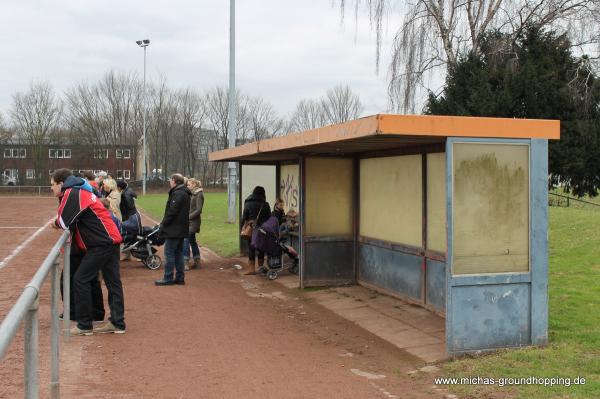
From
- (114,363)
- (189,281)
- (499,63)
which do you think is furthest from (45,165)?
(114,363)

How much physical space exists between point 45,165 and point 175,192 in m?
57.9

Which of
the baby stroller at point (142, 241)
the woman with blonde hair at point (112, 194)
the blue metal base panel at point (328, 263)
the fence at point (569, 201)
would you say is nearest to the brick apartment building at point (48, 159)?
the fence at point (569, 201)

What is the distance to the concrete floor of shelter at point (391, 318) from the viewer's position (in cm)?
652

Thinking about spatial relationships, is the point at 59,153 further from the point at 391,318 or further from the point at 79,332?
the point at 391,318


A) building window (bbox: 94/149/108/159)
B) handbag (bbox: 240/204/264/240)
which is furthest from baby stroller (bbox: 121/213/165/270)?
building window (bbox: 94/149/108/159)

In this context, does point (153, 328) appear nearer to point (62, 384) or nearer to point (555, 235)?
point (62, 384)

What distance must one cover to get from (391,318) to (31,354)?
18.8 feet

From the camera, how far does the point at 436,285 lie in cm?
788

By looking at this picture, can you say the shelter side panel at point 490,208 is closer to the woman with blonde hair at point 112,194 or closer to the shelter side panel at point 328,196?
the shelter side panel at point 328,196

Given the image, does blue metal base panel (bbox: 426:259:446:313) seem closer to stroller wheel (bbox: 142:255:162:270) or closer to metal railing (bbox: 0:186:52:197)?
stroller wheel (bbox: 142:255:162:270)

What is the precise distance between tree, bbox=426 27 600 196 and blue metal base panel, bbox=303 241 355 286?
1085cm

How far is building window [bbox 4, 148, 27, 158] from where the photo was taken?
64.2 m

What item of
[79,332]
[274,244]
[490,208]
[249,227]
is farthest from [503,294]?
[249,227]

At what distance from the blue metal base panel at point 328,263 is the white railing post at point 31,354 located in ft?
24.7
